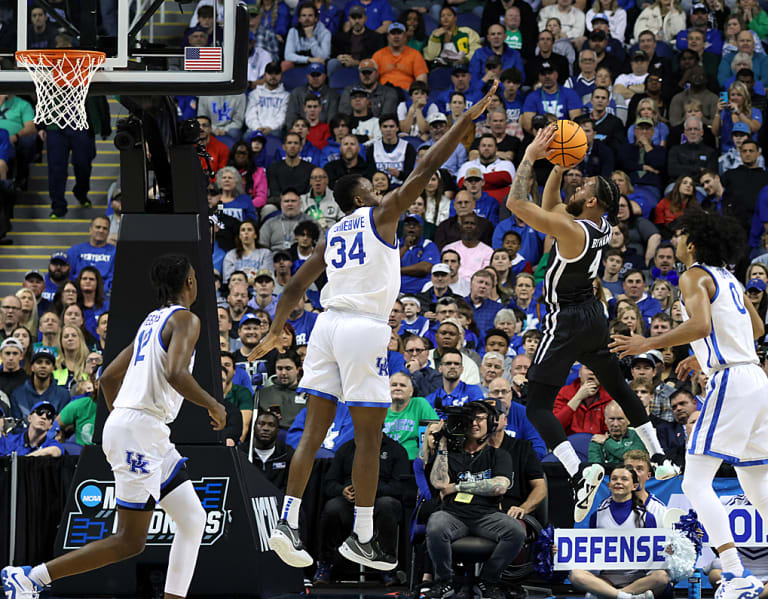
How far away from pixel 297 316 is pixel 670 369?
428cm

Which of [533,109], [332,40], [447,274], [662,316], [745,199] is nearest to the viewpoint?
[662,316]

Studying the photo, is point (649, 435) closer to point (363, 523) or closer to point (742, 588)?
point (742, 588)

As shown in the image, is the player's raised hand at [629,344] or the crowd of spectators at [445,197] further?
the crowd of spectators at [445,197]

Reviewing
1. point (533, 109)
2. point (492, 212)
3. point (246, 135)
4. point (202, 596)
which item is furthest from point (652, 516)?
point (246, 135)

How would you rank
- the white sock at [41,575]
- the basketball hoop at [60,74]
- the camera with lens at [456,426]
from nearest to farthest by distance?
the white sock at [41,575]
the basketball hoop at [60,74]
the camera with lens at [456,426]

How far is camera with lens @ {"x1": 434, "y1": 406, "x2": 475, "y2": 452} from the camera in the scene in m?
10.6

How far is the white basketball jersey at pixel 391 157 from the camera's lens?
52.9ft

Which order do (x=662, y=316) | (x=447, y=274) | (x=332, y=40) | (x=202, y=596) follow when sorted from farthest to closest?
(x=332, y=40)
(x=447, y=274)
(x=662, y=316)
(x=202, y=596)

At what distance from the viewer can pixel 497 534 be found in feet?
33.5

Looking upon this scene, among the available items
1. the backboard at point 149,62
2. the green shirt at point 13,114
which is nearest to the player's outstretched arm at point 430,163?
the backboard at point 149,62

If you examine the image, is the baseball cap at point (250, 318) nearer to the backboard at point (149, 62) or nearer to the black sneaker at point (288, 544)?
the backboard at point (149, 62)

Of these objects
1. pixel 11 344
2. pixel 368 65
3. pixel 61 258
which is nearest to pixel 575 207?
pixel 11 344

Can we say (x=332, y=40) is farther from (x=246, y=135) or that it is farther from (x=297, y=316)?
(x=297, y=316)

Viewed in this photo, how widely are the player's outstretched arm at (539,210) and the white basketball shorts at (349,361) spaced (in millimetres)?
1179
